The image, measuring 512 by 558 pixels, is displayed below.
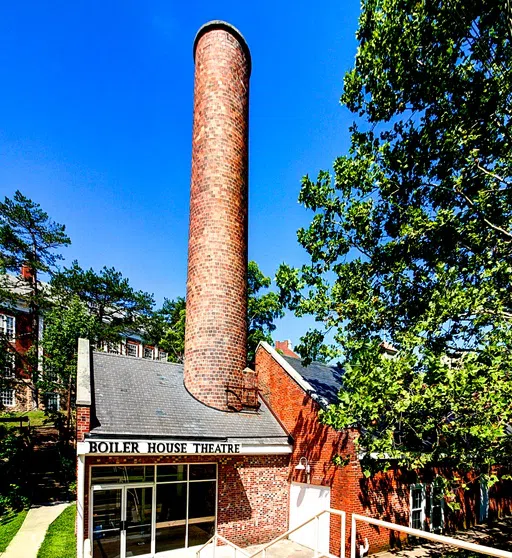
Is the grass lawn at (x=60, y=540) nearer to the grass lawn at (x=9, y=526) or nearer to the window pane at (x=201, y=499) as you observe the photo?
the grass lawn at (x=9, y=526)

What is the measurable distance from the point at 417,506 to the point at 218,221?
456 inches

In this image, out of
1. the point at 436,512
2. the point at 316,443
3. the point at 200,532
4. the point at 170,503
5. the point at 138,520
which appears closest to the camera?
the point at 138,520

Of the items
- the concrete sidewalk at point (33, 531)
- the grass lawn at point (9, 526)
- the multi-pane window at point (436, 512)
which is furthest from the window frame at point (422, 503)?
the grass lawn at point (9, 526)

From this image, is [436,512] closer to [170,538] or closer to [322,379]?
[322,379]

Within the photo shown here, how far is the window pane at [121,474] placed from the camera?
9.21 metres

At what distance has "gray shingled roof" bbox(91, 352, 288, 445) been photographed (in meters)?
9.66

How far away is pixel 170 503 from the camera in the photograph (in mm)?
10164

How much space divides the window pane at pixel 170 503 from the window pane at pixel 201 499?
0.20 metres

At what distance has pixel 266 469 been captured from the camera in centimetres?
1197

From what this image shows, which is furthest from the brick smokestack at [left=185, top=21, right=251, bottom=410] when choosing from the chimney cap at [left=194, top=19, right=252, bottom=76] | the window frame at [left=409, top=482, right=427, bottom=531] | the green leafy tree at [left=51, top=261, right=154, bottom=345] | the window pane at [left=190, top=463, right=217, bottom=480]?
the green leafy tree at [left=51, top=261, right=154, bottom=345]

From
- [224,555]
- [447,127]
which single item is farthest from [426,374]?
[224,555]

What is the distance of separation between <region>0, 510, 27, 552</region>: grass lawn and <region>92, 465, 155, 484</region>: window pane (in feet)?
11.8

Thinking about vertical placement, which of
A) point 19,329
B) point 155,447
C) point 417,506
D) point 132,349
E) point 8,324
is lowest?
point 417,506

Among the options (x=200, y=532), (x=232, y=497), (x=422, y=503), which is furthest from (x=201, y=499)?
(x=422, y=503)
